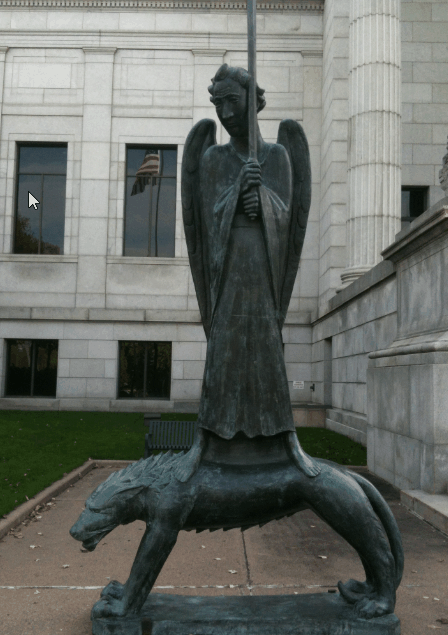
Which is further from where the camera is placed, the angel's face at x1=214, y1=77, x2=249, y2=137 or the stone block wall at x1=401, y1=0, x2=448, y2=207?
the stone block wall at x1=401, y1=0, x2=448, y2=207

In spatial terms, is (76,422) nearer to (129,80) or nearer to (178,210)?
(178,210)

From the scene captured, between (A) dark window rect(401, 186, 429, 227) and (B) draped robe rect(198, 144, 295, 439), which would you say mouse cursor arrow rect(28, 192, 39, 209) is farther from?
(B) draped robe rect(198, 144, 295, 439)

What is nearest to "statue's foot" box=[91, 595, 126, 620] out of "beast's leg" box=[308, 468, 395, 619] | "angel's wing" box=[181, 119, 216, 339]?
"beast's leg" box=[308, 468, 395, 619]

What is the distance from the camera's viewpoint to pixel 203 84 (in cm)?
2105

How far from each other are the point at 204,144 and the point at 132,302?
17.0 meters

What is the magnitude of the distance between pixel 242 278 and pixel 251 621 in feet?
6.50

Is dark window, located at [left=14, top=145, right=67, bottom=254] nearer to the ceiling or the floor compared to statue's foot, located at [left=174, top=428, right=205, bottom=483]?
nearer to the ceiling

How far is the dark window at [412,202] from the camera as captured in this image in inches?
802

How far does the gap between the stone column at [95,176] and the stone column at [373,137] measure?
345 inches

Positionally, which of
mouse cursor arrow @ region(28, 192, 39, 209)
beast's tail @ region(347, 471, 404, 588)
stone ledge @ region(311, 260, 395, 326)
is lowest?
beast's tail @ region(347, 471, 404, 588)

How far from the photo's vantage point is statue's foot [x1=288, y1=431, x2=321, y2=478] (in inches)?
138

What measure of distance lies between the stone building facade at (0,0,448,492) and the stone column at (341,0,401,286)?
2507mm

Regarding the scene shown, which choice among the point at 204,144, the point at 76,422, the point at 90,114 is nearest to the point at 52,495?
the point at 204,144

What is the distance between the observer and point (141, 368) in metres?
20.9
